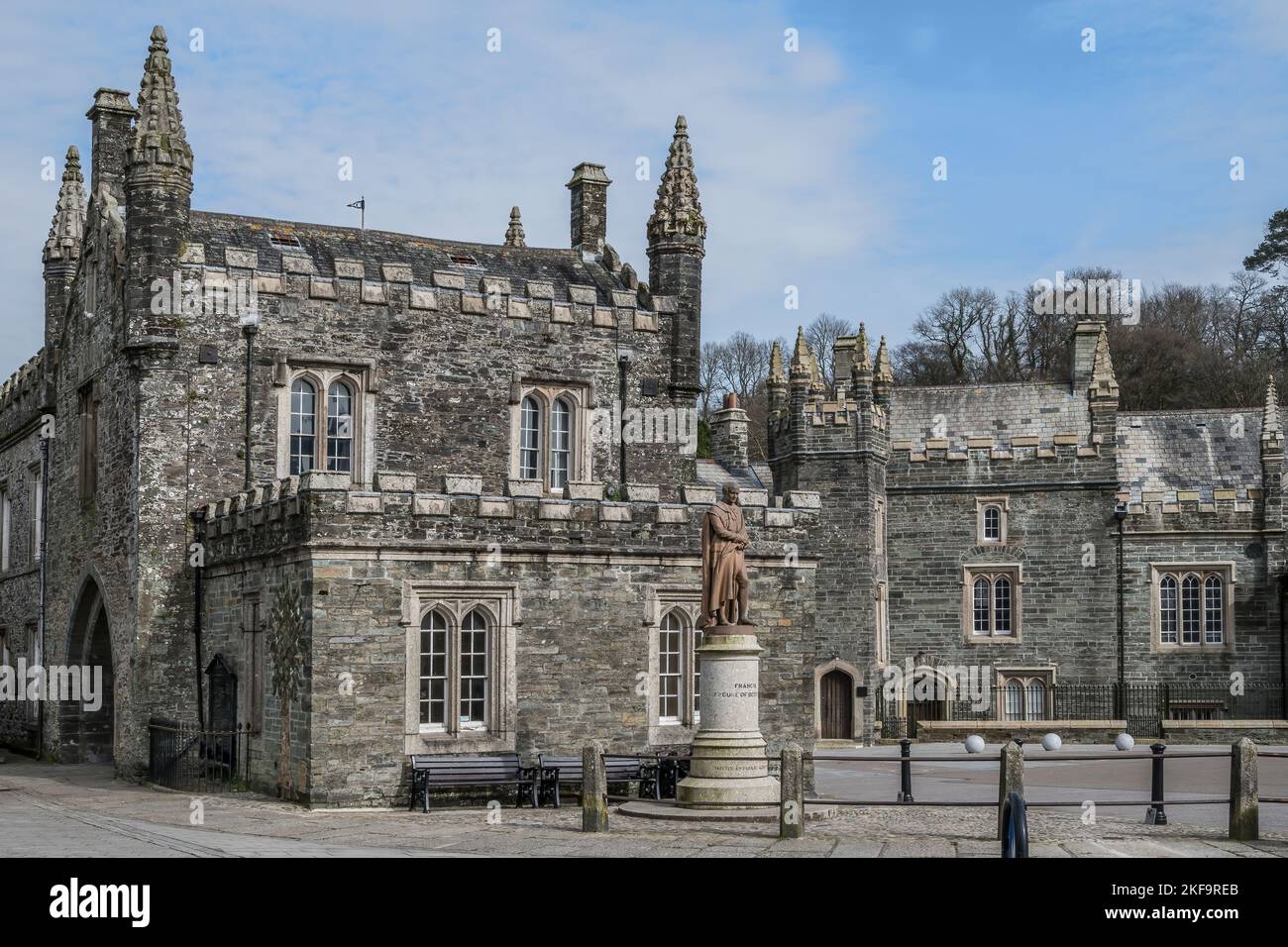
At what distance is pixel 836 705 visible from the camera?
39969mm

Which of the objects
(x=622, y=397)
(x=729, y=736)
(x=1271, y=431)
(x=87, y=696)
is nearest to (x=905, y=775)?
(x=729, y=736)

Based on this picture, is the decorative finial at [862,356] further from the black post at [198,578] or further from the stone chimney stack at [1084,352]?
the black post at [198,578]

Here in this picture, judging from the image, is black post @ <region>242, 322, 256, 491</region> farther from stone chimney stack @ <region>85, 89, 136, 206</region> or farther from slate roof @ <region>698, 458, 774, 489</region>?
slate roof @ <region>698, 458, 774, 489</region>

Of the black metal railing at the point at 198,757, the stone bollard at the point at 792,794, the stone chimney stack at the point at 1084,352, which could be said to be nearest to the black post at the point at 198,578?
the black metal railing at the point at 198,757

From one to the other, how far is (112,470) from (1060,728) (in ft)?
74.2

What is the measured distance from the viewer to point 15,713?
36.1 m

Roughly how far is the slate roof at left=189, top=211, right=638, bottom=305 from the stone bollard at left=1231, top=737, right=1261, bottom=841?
53.9ft

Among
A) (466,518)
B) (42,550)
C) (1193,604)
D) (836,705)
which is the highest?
(466,518)

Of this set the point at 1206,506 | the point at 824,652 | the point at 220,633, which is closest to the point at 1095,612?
the point at 1206,506

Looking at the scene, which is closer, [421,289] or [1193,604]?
[421,289]

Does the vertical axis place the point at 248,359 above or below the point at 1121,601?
above

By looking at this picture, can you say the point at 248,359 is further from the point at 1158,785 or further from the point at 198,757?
the point at 1158,785

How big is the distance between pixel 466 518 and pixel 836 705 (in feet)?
60.1

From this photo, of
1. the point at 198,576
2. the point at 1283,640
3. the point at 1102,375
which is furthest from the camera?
the point at 1102,375
